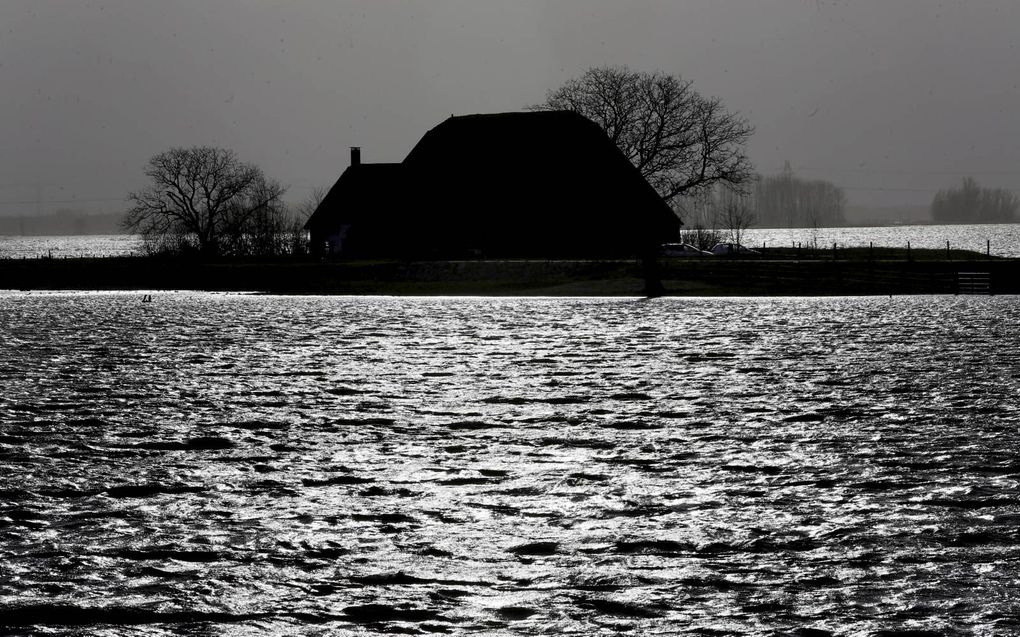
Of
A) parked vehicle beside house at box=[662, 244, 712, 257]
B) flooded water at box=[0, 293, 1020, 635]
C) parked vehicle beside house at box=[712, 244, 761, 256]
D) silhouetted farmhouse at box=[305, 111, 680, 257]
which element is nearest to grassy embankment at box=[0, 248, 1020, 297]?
parked vehicle beside house at box=[712, 244, 761, 256]

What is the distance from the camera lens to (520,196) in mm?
81125

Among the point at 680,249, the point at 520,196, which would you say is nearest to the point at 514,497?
the point at 520,196

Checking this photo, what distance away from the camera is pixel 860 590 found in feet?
21.4

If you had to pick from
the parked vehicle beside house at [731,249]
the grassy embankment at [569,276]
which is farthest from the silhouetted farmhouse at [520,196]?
the grassy embankment at [569,276]

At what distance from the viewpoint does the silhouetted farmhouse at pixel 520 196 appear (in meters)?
80.1

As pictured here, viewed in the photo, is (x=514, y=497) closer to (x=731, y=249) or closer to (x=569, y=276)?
(x=569, y=276)

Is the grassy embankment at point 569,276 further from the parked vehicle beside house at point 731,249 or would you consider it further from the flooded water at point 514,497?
the flooded water at point 514,497

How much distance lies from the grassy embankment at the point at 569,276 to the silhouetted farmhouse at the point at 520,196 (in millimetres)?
8809

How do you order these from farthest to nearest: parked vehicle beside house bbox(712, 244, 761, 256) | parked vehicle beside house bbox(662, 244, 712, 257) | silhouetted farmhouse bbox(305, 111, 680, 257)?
silhouetted farmhouse bbox(305, 111, 680, 257) < parked vehicle beside house bbox(712, 244, 761, 256) < parked vehicle beside house bbox(662, 244, 712, 257)

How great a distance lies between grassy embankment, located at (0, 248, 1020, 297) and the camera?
52125 millimetres

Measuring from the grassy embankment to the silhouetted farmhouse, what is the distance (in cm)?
881

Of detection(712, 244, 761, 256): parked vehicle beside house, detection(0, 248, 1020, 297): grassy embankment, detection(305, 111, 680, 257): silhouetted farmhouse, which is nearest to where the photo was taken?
detection(0, 248, 1020, 297): grassy embankment

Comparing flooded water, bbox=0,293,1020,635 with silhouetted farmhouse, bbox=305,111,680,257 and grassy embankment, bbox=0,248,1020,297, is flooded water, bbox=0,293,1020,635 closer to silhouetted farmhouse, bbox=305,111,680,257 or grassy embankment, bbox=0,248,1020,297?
grassy embankment, bbox=0,248,1020,297

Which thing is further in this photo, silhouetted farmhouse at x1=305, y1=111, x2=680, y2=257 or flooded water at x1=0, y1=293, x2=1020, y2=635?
silhouetted farmhouse at x1=305, y1=111, x2=680, y2=257
